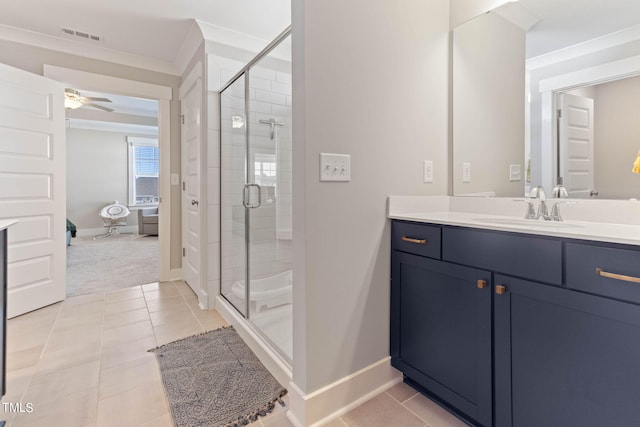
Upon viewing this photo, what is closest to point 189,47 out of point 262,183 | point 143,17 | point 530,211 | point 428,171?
point 143,17

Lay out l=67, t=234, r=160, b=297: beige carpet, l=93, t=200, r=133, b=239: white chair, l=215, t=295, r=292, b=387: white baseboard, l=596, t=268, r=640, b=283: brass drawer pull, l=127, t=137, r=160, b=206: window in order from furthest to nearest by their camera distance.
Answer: l=127, t=137, r=160, b=206: window → l=93, t=200, r=133, b=239: white chair → l=67, t=234, r=160, b=297: beige carpet → l=215, t=295, r=292, b=387: white baseboard → l=596, t=268, r=640, b=283: brass drawer pull

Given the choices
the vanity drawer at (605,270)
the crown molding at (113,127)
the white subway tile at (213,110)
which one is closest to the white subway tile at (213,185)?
the white subway tile at (213,110)

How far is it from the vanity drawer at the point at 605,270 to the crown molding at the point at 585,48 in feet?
3.24

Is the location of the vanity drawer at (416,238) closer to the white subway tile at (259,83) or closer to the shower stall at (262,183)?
the shower stall at (262,183)

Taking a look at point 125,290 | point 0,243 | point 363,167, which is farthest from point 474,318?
point 125,290

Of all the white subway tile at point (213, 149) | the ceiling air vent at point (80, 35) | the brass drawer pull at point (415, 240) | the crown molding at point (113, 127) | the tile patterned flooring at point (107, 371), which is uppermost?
the crown molding at point (113, 127)

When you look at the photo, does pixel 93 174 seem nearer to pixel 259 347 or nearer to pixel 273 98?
pixel 273 98

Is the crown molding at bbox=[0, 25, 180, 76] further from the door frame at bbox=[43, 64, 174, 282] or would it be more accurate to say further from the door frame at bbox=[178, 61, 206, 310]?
the door frame at bbox=[178, 61, 206, 310]

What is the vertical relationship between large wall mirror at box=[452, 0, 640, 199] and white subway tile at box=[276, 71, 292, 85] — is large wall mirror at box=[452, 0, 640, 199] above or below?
below

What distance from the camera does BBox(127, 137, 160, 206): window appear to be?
7383 millimetres

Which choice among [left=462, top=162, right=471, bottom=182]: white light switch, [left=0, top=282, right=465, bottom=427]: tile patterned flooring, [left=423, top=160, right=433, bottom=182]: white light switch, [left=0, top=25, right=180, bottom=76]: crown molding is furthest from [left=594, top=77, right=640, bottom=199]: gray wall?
[left=0, top=25, right=180, bottom=76]: crown molding

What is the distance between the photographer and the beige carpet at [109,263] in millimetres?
3424

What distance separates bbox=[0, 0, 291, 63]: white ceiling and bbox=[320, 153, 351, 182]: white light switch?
1647 millimetres

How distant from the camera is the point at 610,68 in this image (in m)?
1.34
